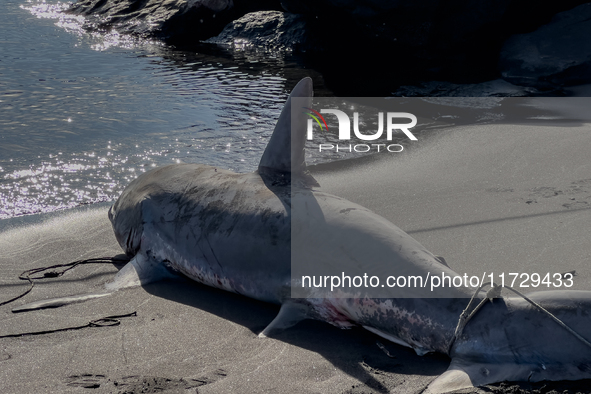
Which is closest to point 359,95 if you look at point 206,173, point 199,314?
point 206,173

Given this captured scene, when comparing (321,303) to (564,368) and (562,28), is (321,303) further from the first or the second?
(562,28)

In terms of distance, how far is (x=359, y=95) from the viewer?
36.5ft

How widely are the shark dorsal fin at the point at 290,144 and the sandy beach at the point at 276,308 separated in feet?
3.26

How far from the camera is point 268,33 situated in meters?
17.5

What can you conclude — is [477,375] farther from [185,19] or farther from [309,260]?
[185,19]

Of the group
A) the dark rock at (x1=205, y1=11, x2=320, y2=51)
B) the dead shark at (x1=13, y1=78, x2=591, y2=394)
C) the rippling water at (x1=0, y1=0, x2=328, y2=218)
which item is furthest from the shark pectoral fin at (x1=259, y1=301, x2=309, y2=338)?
the dark rock at (x1=205, y1=11, x2=320, y2=51)

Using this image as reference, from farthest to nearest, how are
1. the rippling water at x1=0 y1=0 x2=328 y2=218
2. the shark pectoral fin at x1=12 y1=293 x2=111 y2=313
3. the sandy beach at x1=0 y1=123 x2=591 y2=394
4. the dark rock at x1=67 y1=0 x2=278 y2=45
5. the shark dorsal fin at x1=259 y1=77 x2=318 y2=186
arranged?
the dark rock at x1=67 y1=0 x2=278 y2=45 < the rippling water at x1=0 y1=0 x2=328 y2=218 < the shark dorsal fin at x1=259 y1=77 x2=318 y2=186 < the shark pectoral fin at x1=12 y1=293 x2=111 y2=313 < the sandy beach at x1=0 y1=123 x2=591 y2=394

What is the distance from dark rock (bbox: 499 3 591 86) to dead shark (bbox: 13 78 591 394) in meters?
8.70

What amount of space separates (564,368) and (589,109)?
7287 millimetres

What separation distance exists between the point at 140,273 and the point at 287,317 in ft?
4.62

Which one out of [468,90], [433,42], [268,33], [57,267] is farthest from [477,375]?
[268,33]

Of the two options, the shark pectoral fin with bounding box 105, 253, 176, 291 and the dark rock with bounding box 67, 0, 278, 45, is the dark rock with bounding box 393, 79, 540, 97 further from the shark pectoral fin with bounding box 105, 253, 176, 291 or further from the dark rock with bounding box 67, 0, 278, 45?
the dark rock with bounding box 67, 0, 278, 45

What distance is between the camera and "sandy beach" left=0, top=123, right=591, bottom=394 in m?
2.90

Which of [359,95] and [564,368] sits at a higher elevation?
[359,95]
